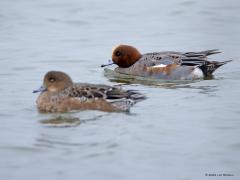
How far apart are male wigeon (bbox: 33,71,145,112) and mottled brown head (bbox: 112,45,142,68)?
3169 mm

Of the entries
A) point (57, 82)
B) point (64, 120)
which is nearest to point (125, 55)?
point (57, 82)

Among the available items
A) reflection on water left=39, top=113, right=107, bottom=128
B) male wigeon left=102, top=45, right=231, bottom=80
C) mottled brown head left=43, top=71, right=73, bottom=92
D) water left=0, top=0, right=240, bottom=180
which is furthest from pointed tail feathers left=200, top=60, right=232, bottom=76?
reflection on water left=39, top=113, right=107, bottom=128

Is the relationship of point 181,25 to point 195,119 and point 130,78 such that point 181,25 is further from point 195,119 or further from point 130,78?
point 195,119

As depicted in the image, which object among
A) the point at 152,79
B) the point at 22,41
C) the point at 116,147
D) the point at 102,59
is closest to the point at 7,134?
the point at 116,147

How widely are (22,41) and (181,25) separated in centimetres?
346

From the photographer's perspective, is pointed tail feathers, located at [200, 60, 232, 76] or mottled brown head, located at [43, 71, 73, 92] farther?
pointed tail feathers, located at [200, 60, 232, 76]

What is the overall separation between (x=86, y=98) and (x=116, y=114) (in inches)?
18.3

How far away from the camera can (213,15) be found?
738 inches

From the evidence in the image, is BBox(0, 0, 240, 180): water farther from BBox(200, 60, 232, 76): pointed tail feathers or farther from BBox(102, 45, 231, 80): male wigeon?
BBox(102, 45, 231, 80): male wigeon

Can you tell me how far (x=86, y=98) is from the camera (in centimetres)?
1148

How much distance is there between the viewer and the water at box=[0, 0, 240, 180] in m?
9.24

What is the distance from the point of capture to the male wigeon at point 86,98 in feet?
37.6

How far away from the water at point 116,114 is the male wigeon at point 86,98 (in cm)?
15

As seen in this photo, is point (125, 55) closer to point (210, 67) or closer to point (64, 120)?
point (210, 67)
